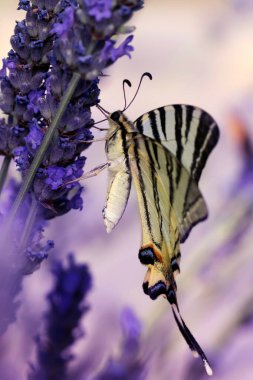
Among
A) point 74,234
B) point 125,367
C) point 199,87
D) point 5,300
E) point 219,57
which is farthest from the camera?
point 219,57

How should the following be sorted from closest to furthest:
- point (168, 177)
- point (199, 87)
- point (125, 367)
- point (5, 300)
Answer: point (5, 300), point (168, 177), point (125, 367), point (199, 87)

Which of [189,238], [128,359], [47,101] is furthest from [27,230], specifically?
[189,238]

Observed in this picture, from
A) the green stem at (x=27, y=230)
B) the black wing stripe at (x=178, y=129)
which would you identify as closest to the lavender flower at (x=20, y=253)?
the green stem at (x=27, y=230)

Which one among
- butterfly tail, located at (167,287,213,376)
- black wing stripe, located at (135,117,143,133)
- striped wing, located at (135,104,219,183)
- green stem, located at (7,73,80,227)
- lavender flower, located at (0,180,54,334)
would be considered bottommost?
butterfly tail, located at (167,287,213,376)

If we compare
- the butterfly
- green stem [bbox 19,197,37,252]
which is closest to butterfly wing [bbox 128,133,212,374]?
the butterfly

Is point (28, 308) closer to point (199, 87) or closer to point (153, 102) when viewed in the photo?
point (153, 102)

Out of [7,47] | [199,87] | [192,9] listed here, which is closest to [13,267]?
[7,47]

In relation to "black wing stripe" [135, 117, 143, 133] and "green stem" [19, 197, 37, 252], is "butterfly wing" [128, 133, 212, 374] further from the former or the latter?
"green stem" [19, 197, 37, 252]
